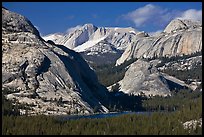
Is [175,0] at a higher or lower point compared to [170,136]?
higher

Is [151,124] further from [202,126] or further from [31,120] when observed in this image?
[31,120]

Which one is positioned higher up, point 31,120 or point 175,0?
point 175,0

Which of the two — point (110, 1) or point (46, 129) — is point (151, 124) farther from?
point (110, 1)

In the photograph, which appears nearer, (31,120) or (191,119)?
(191,119)

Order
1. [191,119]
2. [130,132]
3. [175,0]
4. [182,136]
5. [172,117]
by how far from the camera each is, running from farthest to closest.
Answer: [172,117] → [191,119] → [130,132] → [182,136] → [175,0]

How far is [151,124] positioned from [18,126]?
117 ft

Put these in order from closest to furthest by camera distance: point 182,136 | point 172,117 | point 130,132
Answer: point 182,136
point 130,132
point 172,117

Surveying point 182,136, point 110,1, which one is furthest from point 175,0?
point 182,136

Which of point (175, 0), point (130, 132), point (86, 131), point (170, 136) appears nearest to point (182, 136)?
point (170, 136)

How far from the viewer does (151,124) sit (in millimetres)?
128625

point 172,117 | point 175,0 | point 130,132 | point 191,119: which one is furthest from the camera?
point 172,117

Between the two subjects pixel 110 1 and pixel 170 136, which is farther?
pixel 170 136

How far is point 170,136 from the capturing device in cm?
11456

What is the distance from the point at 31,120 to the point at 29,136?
26106 millimetres
